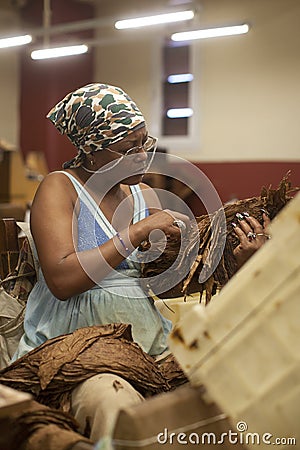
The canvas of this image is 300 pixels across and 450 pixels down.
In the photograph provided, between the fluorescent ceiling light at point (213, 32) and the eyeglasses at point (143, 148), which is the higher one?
the eyeglasses at point (143, 148)

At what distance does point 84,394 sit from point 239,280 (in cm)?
58

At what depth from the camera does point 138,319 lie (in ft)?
6.33

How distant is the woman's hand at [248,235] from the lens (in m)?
1.80

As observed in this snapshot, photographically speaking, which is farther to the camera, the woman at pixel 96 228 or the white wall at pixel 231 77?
the white wall at pixel 231 77

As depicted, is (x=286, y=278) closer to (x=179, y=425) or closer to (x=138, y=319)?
(x=179, y=425)

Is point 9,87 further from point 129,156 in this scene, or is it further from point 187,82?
point 129,156

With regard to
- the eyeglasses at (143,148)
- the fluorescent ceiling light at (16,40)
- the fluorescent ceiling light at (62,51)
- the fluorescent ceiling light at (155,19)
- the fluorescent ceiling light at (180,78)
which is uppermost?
the fluorescent ceiling light at (155,19)

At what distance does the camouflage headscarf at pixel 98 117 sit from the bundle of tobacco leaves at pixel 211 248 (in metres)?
0.34

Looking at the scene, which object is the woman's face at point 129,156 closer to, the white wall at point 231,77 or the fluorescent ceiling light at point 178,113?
the white wall at point 231,77

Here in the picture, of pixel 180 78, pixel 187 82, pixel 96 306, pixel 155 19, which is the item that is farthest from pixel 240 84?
pixel 96 306

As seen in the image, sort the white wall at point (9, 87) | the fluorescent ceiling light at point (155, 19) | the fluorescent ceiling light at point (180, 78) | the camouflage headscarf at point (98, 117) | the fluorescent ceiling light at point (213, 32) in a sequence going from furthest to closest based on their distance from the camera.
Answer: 1. the white wall at point (9, 87)
2. the fluorescent ceiling light at point (180, 78)
3. the fluorescent ceiling light at point (213, 32)
4. the fluorescent ceiling light at point (155, 19)
5. the camouflage headscarf at point (98, 117)

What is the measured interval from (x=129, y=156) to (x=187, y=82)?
723 centimetres

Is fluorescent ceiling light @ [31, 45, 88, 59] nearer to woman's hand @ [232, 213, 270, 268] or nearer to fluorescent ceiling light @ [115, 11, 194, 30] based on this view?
fluorescent ceiling light @ [115, 11, 194, 30]

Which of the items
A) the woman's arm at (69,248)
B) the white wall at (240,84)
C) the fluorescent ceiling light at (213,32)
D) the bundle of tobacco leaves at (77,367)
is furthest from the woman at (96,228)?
the white wall at (240,84)
